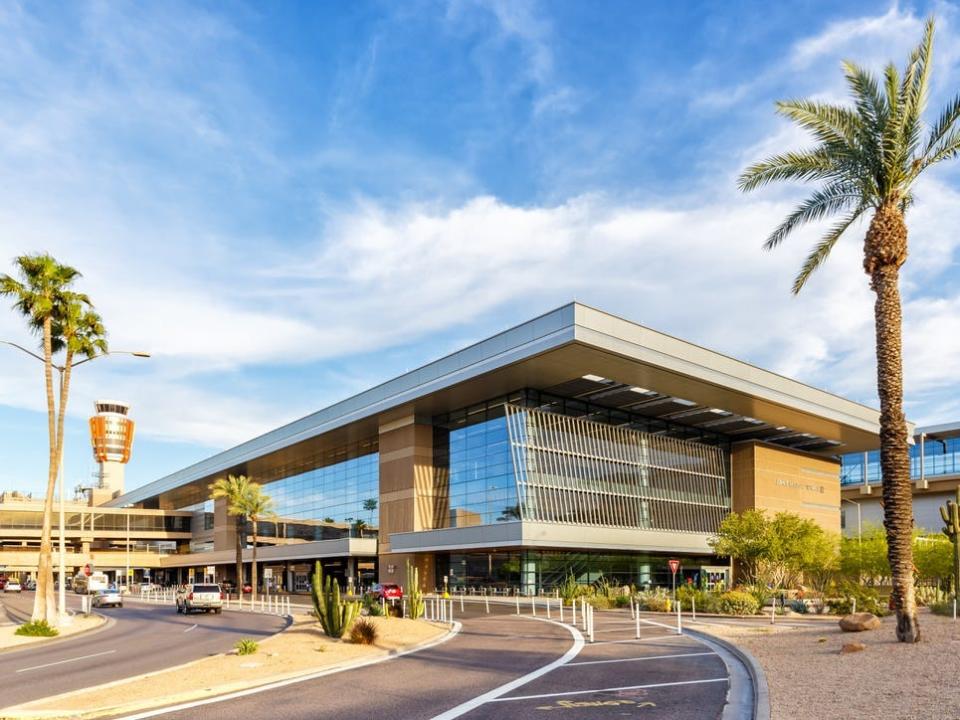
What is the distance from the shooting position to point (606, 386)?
59.4 metres

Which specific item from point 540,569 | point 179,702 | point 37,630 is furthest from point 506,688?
point 540,569

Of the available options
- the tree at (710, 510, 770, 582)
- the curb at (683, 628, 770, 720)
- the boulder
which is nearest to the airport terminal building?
the tree at (710, 510, 770, 582)

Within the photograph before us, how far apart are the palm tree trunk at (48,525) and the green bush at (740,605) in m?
27.8

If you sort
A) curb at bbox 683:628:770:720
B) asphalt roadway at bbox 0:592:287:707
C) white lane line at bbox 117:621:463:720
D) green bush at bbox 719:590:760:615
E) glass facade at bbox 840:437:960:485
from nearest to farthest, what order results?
curb at bbox 683:628:770:720 → white lane line at bbox 117:621:463:720 → asphalt roadway at bbox 0:592:287:707 → green bush at bbox 719:590:760:615 → glass facade at bbox 840:437:960:485

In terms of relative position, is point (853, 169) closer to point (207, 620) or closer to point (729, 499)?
point (207, 620)

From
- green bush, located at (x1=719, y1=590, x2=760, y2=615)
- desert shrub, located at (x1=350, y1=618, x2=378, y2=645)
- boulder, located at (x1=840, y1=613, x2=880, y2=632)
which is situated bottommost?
green bush, located at (x1=719, y1=590, x2=760, y2=615)

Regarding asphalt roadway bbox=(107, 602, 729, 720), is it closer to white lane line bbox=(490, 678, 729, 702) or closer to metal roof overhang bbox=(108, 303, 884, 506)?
white lane line bbox=(490, 678, 729, 702)

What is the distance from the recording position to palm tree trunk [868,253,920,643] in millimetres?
19906

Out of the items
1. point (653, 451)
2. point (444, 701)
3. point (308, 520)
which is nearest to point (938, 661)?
point (444, 701)

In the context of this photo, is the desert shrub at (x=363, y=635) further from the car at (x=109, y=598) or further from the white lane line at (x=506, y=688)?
the car at (x=109, y=598)

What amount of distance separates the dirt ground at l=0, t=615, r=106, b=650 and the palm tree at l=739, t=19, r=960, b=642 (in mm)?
26837

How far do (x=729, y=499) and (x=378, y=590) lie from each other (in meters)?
36.8

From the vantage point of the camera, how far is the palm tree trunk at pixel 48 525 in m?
33.6

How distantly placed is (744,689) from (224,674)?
10009 millimetres
